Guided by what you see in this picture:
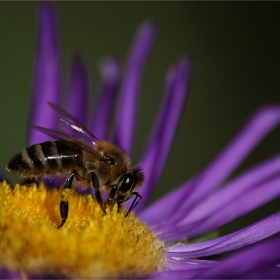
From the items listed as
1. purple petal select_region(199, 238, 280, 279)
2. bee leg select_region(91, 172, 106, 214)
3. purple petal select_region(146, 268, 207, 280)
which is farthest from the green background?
purple petal select_region(199, 238, 280, 279)

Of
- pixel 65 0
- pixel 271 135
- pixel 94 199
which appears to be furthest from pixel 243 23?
pixel 94 199

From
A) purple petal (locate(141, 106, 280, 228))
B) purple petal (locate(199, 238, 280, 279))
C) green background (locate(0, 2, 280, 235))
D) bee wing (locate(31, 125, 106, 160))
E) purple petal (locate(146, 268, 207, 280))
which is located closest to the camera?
purple petal (locate(199, 238, 280, 279))

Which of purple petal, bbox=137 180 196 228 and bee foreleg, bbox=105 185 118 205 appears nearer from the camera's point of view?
bee foreleg, bbox=105 185 118 205

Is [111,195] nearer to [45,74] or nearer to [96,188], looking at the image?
[96,188]

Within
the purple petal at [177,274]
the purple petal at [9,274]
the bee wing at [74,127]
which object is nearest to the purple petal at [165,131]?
the bee wing at [74,127]

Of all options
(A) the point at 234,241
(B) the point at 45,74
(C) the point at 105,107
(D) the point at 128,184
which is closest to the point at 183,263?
(A) the point at 234,241

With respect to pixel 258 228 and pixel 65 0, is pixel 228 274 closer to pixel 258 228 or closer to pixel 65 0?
pixel 258 228

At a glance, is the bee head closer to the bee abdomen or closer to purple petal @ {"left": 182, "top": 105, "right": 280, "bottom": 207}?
the bee abdomen
